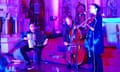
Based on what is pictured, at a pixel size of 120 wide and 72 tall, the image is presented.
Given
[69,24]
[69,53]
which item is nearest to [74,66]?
[69,53]

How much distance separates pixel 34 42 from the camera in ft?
10.4

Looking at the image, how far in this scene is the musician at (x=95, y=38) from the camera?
3115 mm

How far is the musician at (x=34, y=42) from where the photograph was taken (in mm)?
3150

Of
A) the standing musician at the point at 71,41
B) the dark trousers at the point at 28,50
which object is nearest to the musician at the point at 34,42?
the dark trousers at the point at 28,50

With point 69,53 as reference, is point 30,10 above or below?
above

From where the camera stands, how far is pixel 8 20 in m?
3.12

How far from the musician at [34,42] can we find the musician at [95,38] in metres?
0.30

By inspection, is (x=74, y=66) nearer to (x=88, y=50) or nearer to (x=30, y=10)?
(x=88, y=50)

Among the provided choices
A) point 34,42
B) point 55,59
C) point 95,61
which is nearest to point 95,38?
point 95,61

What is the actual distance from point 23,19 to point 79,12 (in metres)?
0.38

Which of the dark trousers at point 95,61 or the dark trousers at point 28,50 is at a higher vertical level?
the dark trousers at point 28,50

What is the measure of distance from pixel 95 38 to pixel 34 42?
1.36ft

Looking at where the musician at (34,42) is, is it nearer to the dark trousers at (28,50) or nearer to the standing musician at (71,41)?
the dark trousers at (28,50)

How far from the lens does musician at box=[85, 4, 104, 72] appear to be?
3115mm
